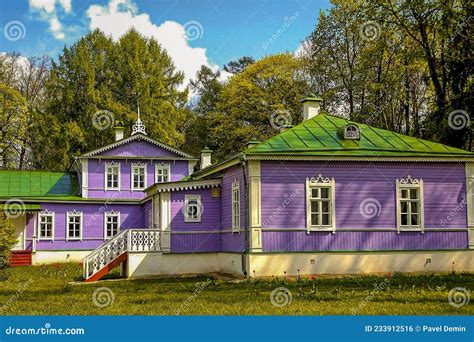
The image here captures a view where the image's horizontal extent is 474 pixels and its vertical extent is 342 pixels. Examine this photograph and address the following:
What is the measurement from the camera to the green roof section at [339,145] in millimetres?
20016

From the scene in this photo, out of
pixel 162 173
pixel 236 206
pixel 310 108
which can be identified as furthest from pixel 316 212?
pixel 162 173

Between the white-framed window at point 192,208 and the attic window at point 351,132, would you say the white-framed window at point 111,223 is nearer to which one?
the white-framed window at point 192,208

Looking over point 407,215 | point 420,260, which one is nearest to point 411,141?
point 407,215

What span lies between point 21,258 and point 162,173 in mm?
8389

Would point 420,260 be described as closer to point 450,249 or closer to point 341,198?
Answer: point 450,249

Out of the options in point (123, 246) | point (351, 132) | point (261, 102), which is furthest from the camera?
point (261, 102)

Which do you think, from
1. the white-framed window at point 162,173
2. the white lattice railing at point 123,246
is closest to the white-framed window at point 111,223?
the white-framed window at point 162,173

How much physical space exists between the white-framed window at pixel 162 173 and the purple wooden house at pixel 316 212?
11.1 meters

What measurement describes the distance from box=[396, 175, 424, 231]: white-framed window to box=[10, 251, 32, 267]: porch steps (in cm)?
1889

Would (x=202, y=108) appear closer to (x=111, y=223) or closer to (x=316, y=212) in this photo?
(x=111, y=223)

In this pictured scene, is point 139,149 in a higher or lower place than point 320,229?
higher

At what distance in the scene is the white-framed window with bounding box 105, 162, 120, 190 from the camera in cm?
3409

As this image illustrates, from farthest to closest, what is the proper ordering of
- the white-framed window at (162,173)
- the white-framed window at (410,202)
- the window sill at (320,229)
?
the white-framed window at (162,173) < the white-framed window at (410,202) < the window sill at (320,229)

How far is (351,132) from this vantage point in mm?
21062
